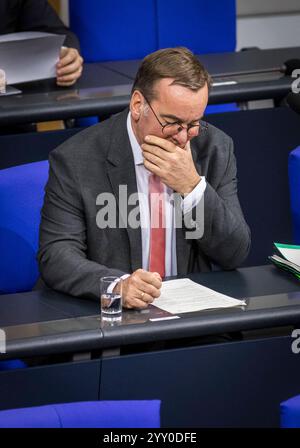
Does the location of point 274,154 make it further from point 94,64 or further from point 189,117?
point 189,117

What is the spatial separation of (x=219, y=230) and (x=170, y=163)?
0.72ft

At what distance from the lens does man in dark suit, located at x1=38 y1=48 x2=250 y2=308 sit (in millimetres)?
2635

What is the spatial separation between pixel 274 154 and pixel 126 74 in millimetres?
688

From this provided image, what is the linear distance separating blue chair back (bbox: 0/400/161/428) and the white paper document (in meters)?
0.70

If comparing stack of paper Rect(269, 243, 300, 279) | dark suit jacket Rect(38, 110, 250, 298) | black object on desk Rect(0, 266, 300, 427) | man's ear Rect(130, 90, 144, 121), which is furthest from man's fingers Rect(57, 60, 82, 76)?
black object on desk Rect(0, 266, 300, 427)

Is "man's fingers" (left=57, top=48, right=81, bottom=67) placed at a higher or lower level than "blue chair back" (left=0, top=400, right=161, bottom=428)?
higher

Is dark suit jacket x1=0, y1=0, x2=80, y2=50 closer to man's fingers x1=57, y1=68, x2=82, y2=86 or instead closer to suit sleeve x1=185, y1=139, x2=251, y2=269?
man's fingers x1=57, y1=68, x2=82, y2=86

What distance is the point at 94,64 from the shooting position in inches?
171

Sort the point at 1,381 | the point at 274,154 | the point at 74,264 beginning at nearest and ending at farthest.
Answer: the point at 1,381 → the point at 74,264 → the point at 274,154

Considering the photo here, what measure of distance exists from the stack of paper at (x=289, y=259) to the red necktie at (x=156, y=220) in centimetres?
30

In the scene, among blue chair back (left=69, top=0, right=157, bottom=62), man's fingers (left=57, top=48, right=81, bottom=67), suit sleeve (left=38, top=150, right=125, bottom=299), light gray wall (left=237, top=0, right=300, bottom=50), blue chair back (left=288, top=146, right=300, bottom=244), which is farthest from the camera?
light gray wall (left=237, top=0, right=300, bottom=50)

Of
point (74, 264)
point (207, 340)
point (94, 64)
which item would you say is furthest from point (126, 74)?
point (207, 340)

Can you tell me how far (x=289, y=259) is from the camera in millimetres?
2674

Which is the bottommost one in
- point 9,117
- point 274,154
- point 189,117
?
point 274,154
